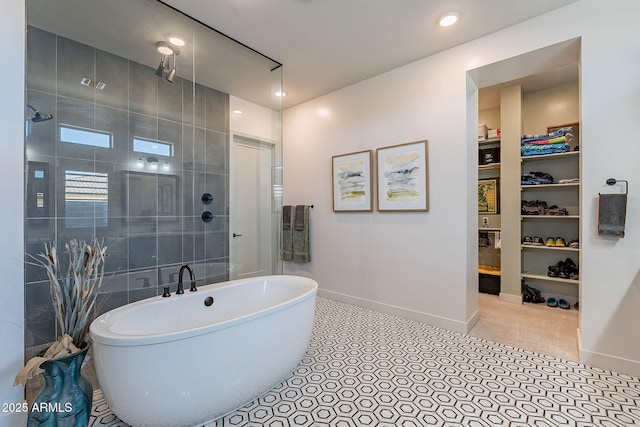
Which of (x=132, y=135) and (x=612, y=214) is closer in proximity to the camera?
(x=612, y=214)

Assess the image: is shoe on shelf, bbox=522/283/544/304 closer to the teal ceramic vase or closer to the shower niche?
the shower niche

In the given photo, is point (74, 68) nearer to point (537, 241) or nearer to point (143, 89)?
point (143, 89)

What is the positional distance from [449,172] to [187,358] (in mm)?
2614

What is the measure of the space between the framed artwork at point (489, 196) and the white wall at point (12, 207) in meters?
4.96

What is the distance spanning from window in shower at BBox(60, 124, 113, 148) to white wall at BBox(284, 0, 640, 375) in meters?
2.25

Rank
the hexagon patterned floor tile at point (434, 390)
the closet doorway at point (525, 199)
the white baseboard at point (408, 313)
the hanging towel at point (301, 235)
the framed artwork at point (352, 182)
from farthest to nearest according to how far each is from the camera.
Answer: the hanging towel at point (301, 235), the closet doorway at point (525, 199), the framed artwork at point (352, 182), the white baseboard at point (408, 313), the hexagon patterned floor tile at point (434, 390)

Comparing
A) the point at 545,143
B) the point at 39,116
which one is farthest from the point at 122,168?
the point at 545,143

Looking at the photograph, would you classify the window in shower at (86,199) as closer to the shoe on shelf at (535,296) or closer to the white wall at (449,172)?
the white wall at (449,172)

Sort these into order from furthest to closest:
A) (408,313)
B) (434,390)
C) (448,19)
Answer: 1. (408,313)
2. (448,19)
3. (434,390)

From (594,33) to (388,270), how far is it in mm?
2595

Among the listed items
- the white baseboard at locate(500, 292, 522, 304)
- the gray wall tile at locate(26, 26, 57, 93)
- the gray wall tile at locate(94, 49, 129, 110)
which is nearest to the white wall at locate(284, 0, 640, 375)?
the white baseboard at locate(500, 292, 522, 304)

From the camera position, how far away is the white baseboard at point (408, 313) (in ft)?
9.00

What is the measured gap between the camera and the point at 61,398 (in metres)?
1.31

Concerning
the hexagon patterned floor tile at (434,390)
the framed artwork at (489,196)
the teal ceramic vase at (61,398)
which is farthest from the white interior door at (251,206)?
the framed artwork at (489,196)
